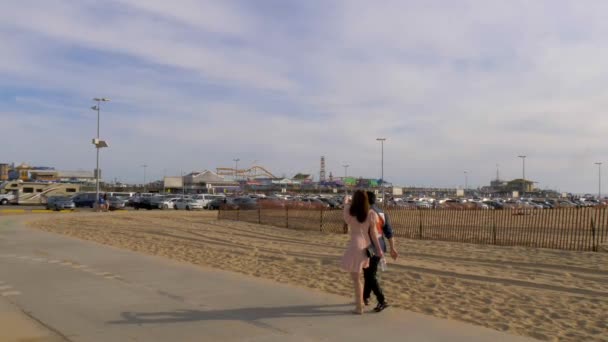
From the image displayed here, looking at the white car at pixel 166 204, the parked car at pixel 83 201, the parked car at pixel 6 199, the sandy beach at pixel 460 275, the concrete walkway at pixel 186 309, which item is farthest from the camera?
the parked car at pixel 6 199

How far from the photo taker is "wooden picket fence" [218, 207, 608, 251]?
1900 cm

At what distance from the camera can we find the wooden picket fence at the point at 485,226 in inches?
748

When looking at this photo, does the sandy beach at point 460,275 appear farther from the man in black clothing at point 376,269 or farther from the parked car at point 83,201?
the parked car at point 83,201

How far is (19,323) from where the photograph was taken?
710 centimetres

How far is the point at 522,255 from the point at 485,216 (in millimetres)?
9195

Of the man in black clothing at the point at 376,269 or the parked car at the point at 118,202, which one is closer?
the man in black clothing at the point at 376,269

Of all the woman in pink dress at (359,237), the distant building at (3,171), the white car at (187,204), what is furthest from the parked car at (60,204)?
the distant building at (3,171)

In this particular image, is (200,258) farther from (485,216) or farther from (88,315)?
(485,216)

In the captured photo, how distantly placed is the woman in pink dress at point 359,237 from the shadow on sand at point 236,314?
59 centimetres

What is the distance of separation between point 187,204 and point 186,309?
47597mm

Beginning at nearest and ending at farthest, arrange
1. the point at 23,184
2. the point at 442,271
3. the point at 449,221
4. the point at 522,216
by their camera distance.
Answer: the point at 442,271 → the point at 449,221 → the point at 522,216 → the point at 23,184

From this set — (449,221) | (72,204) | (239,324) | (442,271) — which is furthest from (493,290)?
(72,204)

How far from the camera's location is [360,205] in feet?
24.3

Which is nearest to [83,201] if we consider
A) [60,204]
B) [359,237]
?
[60,204]
